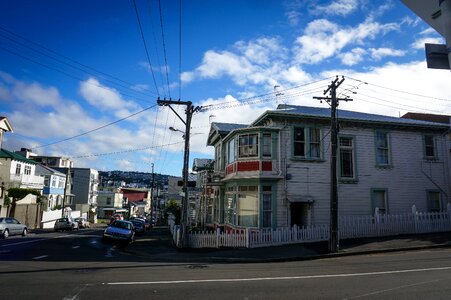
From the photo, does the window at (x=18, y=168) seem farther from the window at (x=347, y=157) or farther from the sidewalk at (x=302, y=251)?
the window at (x=347, y=157)

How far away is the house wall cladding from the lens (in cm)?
2119

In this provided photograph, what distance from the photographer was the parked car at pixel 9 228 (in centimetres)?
2594

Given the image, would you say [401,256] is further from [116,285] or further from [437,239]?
[116,285]

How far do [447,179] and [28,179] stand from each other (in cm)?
4773

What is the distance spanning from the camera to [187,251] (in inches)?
725

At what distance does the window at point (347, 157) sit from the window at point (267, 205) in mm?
4892

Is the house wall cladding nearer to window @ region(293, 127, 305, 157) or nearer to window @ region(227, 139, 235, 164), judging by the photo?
window @ region(293, 127, 305, 157)

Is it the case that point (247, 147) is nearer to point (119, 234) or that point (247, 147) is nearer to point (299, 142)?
point (299, 142)

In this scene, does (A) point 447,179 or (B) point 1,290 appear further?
(A) point 447,179

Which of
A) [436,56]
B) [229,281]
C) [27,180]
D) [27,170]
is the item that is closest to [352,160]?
[229,281]

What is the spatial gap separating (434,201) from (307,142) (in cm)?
979

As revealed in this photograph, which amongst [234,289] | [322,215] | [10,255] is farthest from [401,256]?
[10,255]

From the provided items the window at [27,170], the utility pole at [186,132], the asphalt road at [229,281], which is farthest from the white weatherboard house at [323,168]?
the window at [27,170]

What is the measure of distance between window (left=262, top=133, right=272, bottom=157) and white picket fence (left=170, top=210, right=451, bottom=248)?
14.4ft
